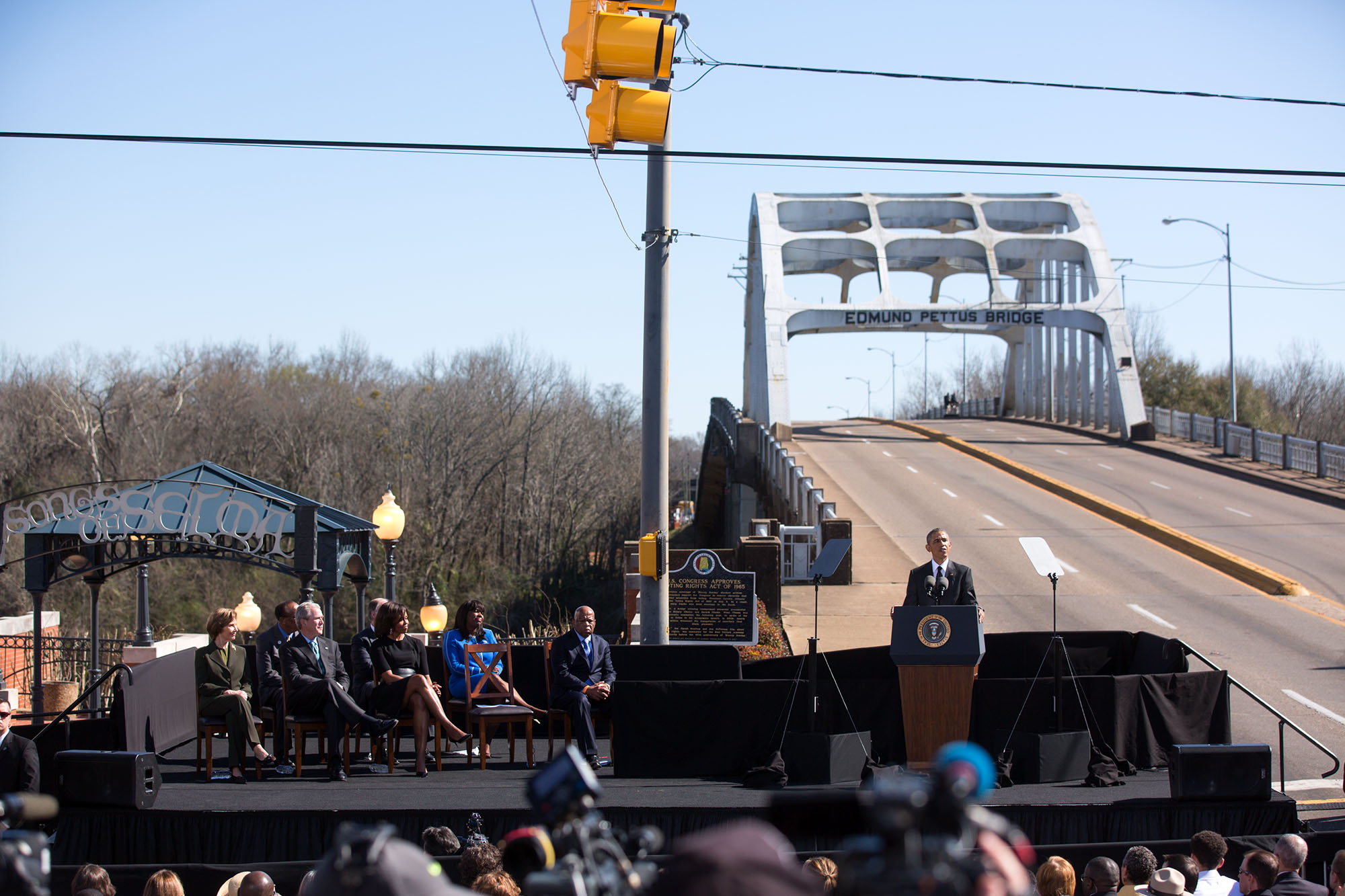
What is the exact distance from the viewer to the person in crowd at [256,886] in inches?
224

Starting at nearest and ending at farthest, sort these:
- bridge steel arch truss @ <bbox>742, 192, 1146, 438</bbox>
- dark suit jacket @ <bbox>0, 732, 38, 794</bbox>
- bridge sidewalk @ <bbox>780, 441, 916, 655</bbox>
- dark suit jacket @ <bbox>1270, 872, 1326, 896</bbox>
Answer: dark suit jacket @ <bbox>1270, 872, 1326, 896</bbox>, dark suit jacket @ <bbox>0, 732, 38, 794</bbox>, bridge sidewalk @ <bbox>780, 441, 916, 655</bbox>, bridge steel arch truss @ <bbox>742, 192, 1146, 438</bbox>

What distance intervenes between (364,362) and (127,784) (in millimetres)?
64217

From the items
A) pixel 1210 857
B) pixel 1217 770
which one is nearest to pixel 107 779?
pixel 1210 857

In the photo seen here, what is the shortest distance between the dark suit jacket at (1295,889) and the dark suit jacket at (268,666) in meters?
7.20

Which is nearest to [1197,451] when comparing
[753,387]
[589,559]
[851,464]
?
[851,464]

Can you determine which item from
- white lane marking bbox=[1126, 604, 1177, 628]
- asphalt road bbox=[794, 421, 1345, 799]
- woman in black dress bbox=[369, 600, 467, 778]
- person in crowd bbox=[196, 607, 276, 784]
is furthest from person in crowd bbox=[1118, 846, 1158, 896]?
white lane marking bbox=[1126, 604, 1177, 628]

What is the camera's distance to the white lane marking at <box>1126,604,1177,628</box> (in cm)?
1765

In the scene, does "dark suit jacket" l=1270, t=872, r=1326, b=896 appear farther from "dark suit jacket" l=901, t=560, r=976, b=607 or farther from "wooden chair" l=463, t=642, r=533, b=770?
"wooden chair" l=463, t=642, r=533, b=770

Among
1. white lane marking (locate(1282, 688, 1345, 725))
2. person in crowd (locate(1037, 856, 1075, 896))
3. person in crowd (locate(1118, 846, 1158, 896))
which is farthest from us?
white lane marking (locate(1282, 688, 1345, 725))

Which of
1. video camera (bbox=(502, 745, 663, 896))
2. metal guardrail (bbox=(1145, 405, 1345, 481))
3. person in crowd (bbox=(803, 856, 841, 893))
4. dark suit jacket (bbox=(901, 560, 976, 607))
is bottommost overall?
person in crowd (bbox=(803, 856, 841, 893))

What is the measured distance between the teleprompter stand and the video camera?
238 inches

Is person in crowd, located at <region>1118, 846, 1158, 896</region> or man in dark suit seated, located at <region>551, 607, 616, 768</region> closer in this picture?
person in crowd, located at <region>1118, 846, 1158, 896</region>

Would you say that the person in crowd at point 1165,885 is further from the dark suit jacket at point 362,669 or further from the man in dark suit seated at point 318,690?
the dark suit jacket at point 362,669

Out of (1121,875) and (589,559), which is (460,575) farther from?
(1121,875)
